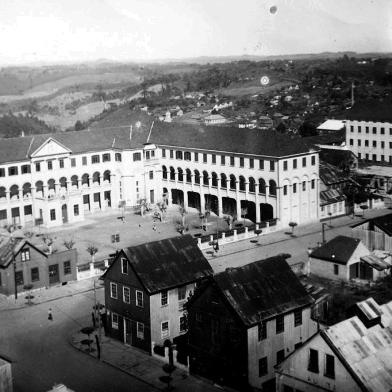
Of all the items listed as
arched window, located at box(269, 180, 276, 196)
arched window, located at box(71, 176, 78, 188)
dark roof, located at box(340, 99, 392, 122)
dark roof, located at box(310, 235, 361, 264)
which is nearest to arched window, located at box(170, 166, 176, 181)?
arched window, located at box(71, 176, 78, 188)

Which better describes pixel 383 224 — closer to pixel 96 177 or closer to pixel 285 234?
pixel 285 234

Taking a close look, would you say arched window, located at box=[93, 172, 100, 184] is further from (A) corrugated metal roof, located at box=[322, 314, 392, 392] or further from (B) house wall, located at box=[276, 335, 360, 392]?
(A) corrugated metal roof, located at box=[322, 314, 392, 392]

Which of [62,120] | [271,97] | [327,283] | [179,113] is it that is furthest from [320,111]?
[327,283]

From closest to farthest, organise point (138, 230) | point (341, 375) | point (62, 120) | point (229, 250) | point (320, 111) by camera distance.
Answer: point (341, 375) < point (229, 250) < point (138, 230) < point (320, 111) < point (62, 120)

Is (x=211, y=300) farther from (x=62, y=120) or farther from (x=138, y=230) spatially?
(x=62, y=120)

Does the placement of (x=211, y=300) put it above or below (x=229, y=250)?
above

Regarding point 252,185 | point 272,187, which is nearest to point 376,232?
point 272,187

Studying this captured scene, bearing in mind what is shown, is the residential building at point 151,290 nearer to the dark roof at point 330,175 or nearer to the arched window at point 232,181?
the arched window at point 232,181

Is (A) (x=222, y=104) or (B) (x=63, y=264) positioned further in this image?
(A) (x=222, y=104)
